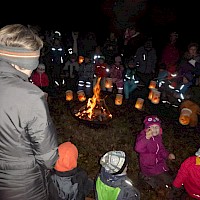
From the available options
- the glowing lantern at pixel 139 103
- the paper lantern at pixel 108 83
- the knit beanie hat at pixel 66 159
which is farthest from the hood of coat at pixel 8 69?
the paper lantern at pixel 108 83

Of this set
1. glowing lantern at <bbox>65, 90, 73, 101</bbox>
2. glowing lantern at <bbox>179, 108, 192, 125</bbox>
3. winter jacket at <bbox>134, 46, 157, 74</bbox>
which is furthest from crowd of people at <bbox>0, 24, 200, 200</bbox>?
winter jacket at <bbox>134, 46, 157, 74</bbox>

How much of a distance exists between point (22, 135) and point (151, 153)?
3.75 metres

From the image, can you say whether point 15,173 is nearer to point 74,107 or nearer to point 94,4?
point 74,107

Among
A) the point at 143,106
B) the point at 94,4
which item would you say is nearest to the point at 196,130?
the point at 143,106

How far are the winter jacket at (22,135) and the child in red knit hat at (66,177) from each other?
80 cm

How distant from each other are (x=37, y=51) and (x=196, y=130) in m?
7.21

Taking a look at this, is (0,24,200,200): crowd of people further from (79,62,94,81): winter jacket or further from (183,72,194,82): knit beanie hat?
(79,62,94,81): winter jacket

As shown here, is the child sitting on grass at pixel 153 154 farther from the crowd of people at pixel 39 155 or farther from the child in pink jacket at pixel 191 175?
the child in pink jacket at pixel 191 175

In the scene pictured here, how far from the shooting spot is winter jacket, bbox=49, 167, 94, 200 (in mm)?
4213

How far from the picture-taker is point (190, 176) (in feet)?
17.5

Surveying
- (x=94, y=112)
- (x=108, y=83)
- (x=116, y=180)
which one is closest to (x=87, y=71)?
(x=108, y=83)

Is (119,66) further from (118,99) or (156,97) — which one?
(156,97)

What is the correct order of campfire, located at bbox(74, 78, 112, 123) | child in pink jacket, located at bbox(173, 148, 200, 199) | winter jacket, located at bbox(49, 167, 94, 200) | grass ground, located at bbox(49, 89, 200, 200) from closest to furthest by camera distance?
winter jacket, located at bbox(49, 167, 94, 200), child in pink jacket, located at bbox(173, 148, 200, 199), grass ground, located at bbox(49, 89, 200, 200), campfire, located at bbox(74, 78, 112, 123)

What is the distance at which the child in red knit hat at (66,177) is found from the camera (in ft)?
13.5
